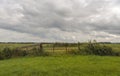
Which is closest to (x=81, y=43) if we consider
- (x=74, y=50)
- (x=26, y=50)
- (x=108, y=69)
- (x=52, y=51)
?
A: (x=74, y=50)

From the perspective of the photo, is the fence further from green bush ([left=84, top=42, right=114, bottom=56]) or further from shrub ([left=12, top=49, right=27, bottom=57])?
green bush ([left=84, top=42, right=114, bottom=56])

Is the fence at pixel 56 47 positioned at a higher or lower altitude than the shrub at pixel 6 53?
higher

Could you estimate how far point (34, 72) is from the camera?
19109 millimetres

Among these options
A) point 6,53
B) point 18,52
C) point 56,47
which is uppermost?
point 56,47

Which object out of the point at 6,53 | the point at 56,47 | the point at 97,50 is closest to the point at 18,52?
the point at 6,53

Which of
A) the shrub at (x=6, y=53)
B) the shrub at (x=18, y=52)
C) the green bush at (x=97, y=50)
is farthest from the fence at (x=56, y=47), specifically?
the shrub at (x=6, y=53)

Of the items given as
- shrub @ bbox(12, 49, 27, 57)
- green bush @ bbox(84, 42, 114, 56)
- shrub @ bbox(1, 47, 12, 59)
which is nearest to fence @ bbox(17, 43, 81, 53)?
shrub @ bbox(12, 49, 27, 57)

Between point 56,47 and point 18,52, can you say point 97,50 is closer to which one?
point 56,47

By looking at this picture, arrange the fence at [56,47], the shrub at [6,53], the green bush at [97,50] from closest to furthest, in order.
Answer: the shrub at [6,53] < the green bush at [97,50] < the fence at [56,47]

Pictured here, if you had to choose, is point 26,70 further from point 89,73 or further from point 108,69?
point 108,69

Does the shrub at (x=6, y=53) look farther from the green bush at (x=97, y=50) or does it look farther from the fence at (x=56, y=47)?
the green bush at (x=97, y=50)

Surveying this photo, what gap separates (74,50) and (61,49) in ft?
6.67

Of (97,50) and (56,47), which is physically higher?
(56,47)

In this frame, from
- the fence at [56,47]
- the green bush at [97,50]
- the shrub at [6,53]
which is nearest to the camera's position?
the shrub at [6,53]
